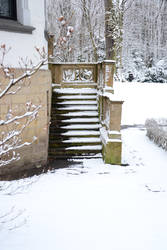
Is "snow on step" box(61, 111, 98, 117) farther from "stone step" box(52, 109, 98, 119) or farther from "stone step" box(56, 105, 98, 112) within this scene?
"stone step" box(56, 105, 98, 112)

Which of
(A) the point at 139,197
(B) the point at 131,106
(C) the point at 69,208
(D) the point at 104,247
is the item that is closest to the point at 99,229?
(D) the point at 104,247

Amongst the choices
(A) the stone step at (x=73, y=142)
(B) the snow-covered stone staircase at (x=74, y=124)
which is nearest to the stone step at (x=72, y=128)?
(B) the snow-covered stone staircase at (x=74, y=124)

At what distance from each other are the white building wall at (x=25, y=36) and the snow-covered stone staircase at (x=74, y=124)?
255 cm

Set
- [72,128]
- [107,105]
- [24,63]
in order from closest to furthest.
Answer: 1. [24,63]
2. [107,105]
3. [72,128]

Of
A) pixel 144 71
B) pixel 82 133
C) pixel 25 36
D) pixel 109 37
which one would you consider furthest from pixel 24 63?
pixel 144 71

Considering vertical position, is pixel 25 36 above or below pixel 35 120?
above

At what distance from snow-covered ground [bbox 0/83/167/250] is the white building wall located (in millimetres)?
2834

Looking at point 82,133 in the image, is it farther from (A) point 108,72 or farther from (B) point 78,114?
(A) point 108,72

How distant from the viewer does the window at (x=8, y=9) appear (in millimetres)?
5160

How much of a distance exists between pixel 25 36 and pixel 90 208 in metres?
4.04

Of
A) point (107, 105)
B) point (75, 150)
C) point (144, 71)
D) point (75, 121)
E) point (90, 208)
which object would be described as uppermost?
point (144, 71)

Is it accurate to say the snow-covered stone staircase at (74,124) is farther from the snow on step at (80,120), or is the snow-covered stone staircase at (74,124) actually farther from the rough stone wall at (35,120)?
the rough stone wall at (35,120)

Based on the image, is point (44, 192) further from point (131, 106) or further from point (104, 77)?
point (131, 106)

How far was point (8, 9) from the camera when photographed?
527cm
